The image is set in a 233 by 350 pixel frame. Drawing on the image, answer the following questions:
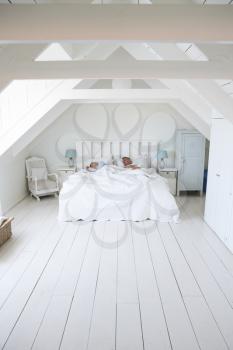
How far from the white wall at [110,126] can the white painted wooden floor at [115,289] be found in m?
2.73

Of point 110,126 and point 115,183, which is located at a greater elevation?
point 110,126

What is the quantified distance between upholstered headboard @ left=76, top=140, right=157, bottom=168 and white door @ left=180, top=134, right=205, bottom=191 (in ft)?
2.58

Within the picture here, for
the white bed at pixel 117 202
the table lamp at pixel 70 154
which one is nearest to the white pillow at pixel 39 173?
the table lamp at pixel 70 154

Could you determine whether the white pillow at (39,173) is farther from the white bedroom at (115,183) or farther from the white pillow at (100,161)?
the white pillow at (100,161)

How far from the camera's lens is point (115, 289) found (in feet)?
8.71

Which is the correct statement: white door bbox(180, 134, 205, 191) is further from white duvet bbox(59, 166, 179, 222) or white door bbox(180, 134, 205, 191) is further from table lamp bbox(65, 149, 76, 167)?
table lamp bbox(65, 149, 76, 167)

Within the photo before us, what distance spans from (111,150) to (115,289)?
4178 mm

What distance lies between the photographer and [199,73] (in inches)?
83.0

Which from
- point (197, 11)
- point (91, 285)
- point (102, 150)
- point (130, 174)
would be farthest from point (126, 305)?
point (102, 150)

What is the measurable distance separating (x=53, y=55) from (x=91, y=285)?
277 centimetres

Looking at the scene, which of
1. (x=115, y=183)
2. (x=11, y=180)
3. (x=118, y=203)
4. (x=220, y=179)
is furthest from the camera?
(x=11, y=180)

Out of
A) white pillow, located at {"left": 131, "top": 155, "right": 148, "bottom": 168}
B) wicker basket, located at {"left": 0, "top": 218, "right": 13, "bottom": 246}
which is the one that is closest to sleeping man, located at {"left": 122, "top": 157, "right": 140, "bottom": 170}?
white pillow, located at {"left": 131, "top": 155, "right": 148, "bottom": 168}

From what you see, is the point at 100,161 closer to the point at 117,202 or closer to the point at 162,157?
the point at 162,157

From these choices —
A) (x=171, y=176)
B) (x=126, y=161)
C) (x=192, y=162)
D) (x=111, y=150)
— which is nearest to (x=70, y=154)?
(x=111, y=150)
